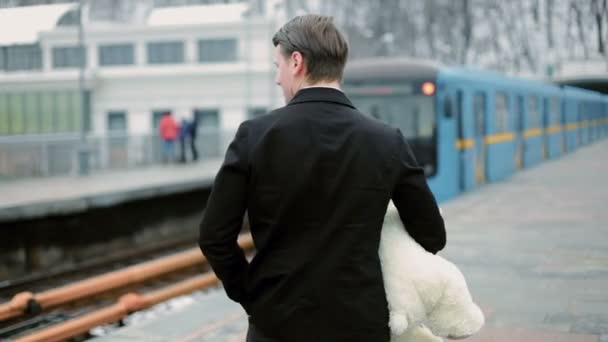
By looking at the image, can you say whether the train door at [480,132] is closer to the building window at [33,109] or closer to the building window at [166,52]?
the building window at [33,109]

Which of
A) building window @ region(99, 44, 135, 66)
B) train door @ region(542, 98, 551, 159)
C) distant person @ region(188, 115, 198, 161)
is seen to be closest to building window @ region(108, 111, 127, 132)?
building window @ region(99, 44, 135, 66)

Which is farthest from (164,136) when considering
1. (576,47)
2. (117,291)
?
(576,47)

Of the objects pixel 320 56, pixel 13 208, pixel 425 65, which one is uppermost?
pixel 320 56

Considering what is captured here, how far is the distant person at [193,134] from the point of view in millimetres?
26047

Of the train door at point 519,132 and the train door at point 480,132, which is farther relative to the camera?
the train door at point 519,132

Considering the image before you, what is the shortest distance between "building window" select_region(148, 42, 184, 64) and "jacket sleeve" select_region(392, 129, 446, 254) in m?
49.4

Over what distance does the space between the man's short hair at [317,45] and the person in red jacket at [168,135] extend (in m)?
22.1

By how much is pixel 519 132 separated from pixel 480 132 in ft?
15.3

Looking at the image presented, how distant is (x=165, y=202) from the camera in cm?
1792

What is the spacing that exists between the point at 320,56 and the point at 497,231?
8.80 meters

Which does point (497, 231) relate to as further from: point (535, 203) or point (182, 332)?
point (182, 332)

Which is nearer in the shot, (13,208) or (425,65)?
(13,208)

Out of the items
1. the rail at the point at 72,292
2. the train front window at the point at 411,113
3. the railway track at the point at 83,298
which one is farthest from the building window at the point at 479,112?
the rail at the point at 72,292

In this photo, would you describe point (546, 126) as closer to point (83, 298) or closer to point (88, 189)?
point (88, 189)
